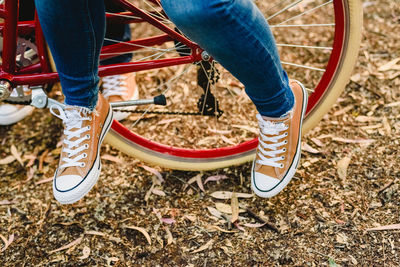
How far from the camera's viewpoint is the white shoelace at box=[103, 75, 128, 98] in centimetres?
188

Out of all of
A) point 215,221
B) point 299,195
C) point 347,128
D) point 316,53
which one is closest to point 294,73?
point 316,53

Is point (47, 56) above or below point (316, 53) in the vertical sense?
above

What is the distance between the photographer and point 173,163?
1.72 metres

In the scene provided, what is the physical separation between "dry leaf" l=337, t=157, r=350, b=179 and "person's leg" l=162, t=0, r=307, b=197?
1.11ft

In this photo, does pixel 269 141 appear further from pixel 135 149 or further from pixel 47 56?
pixel 47 56

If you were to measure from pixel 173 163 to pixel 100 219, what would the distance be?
0.38m

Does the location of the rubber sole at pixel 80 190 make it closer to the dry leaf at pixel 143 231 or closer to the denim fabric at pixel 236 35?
the dry leaf at pixel 143 231

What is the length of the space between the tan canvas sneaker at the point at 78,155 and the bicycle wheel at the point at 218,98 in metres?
0.25

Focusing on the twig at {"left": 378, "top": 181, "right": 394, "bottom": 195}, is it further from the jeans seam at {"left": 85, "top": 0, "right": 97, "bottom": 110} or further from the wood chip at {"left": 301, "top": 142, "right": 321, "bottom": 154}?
the jeans seam at {"left": 85, "top": 0, "right": 97, "bottom": 110}

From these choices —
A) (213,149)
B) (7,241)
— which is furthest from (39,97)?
(213,149)

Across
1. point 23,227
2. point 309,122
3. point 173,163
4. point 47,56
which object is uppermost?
point 47,56

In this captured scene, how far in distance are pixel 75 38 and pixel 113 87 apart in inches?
30.6

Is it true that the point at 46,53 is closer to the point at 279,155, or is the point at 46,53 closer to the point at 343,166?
the point at 279,155

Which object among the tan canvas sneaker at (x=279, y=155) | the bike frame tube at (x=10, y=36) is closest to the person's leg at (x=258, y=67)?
the tan canvas sneaker at (x=279, y=155)
